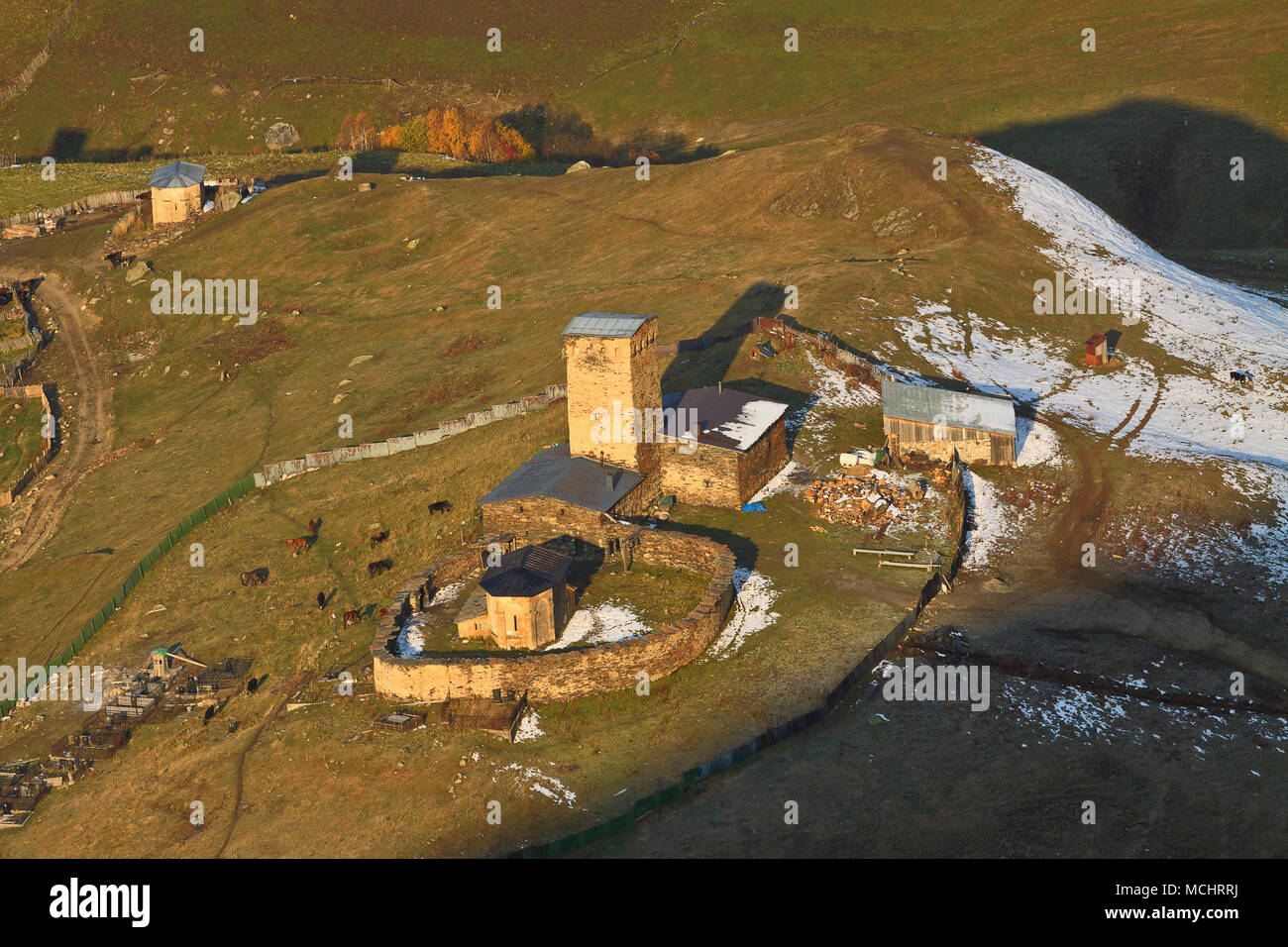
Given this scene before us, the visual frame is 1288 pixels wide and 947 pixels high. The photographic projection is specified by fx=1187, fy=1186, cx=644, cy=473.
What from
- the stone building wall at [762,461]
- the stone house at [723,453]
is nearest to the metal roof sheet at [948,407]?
the stone building wall at [762,461]

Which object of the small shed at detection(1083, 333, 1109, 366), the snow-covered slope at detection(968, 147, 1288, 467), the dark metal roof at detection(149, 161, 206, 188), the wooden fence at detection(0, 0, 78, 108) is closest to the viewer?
the snow-covered slope at detection(968, 147, 1288, 467)

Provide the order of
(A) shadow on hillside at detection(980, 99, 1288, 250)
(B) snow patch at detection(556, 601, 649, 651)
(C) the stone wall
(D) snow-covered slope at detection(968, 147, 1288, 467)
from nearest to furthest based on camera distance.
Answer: (C) the stone wall, (B) snow patch at detection(556, 601, 649, 651), (D) snow-covered slope at detection(968, 147, 1288, 467), (A) shadow on hillside at detection(980, 99, 1288, 250)

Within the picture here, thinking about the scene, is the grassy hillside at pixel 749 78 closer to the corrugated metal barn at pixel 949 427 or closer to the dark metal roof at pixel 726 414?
the corrugated metal barn at pixel 949 427

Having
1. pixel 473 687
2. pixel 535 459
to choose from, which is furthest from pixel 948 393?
pixel 473 687

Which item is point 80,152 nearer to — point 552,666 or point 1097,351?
point 1097,351

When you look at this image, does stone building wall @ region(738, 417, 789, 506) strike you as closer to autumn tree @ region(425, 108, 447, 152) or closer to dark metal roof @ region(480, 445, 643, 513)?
dark metal roof @ region(480, 445, 643, 513)

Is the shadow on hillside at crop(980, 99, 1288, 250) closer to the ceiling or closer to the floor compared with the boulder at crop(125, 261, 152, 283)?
closer to the ceiling

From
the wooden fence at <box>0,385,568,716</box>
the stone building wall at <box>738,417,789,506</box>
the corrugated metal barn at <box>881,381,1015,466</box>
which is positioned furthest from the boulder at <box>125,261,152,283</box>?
the corrugated metal barn at <box>881,381,1015,466</box>
